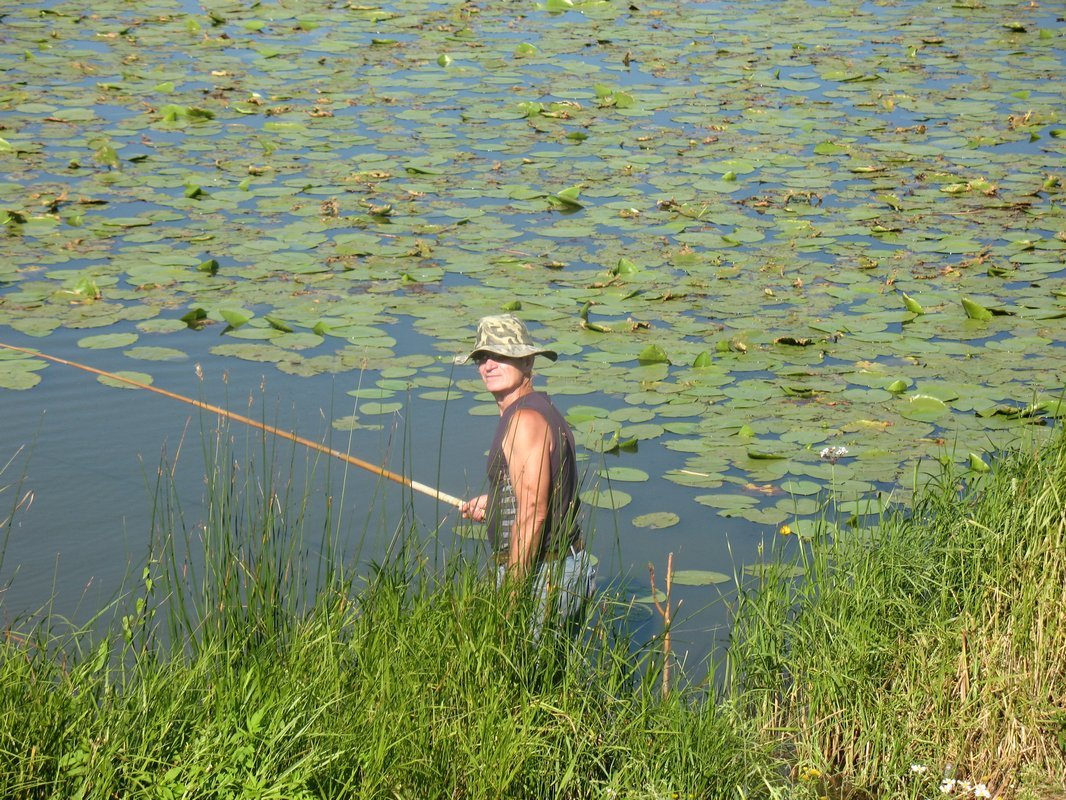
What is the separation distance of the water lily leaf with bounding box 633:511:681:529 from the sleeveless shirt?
1142 millimetres

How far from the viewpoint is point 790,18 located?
48.4ft

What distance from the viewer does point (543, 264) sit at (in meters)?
7.64

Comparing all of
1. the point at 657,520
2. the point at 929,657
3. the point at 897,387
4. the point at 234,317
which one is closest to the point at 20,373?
the point at 234,317

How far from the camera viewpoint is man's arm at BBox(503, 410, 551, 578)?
12.5 feet

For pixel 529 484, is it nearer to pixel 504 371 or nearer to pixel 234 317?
pixel 504 371

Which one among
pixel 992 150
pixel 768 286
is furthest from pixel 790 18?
pixel 768 286

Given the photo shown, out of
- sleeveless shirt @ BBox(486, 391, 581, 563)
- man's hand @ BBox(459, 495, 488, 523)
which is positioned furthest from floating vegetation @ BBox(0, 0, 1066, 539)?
sleeveless shirt @ BBox(486, 391, 581, 563)

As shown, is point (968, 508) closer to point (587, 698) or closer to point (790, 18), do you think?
point (587, 698)

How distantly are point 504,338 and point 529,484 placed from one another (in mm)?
528

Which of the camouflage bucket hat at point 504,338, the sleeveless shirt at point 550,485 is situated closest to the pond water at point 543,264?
the sleeveless shirt at point 550,485

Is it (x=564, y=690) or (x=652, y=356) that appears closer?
(x=564, y=690)

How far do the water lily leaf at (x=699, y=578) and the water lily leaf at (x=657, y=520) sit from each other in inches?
13.0

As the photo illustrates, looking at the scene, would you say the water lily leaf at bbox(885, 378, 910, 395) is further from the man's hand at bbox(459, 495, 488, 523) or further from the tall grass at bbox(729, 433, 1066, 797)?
the man's hand at bbox(459, 495, 488, 523)

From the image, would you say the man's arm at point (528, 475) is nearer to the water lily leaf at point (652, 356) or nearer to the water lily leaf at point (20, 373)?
the water lily leaf at point (652, 356)
